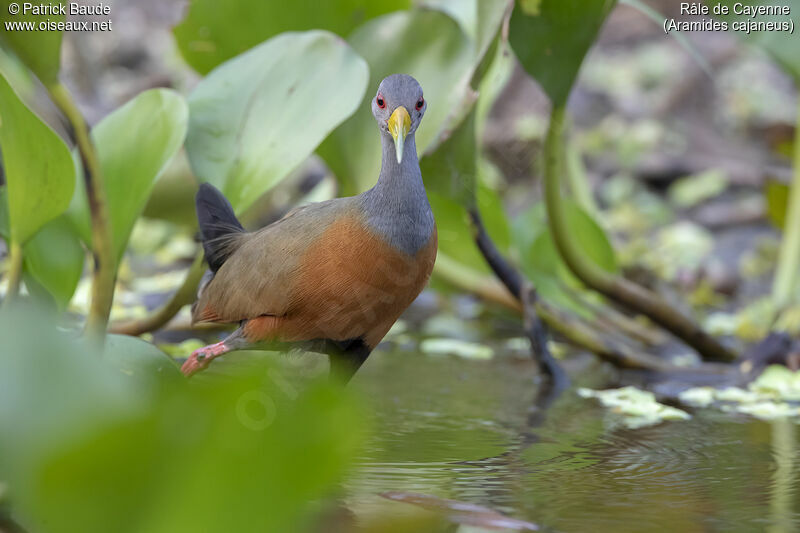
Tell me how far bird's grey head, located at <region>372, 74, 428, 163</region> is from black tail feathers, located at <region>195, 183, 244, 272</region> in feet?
1.53

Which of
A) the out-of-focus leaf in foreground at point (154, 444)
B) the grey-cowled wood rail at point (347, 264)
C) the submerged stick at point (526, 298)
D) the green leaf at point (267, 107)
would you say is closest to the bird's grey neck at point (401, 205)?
the grey-cowled wood rail at point (347, 264)

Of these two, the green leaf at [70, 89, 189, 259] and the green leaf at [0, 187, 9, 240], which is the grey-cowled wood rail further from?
the green leaf at [0, 187, 9, 240]

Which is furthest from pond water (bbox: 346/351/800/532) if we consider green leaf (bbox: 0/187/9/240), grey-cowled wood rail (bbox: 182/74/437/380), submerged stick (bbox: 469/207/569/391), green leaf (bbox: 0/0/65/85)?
green leaf (bbox: 0/0/65/85)

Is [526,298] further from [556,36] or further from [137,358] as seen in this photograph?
[137,358]

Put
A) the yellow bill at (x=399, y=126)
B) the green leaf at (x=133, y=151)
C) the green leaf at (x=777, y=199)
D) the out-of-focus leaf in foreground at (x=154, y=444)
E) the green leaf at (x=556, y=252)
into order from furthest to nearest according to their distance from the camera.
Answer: the green leaf at (x=777, y=199) → the green leaf at (x=556, y=252) → the green leaf at (x=133, y=151) → the yellow bill at (x=399, y=126) → the out-of-focus leaf in foreground at (x=154, y=444)

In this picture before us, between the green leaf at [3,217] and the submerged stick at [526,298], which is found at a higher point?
the green leaf at [3,217]

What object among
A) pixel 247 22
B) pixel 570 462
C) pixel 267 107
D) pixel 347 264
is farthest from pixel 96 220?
pixel 570 462

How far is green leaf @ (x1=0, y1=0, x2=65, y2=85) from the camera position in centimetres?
179

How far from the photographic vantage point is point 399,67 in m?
2.33

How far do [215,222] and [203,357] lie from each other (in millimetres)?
270

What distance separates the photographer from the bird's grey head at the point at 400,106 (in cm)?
161

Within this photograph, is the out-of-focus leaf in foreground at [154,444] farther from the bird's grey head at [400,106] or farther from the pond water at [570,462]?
the bird's grey head at [400,106]

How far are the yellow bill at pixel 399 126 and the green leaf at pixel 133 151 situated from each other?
0.53 meters

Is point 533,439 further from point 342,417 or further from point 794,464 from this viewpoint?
point 342,417
